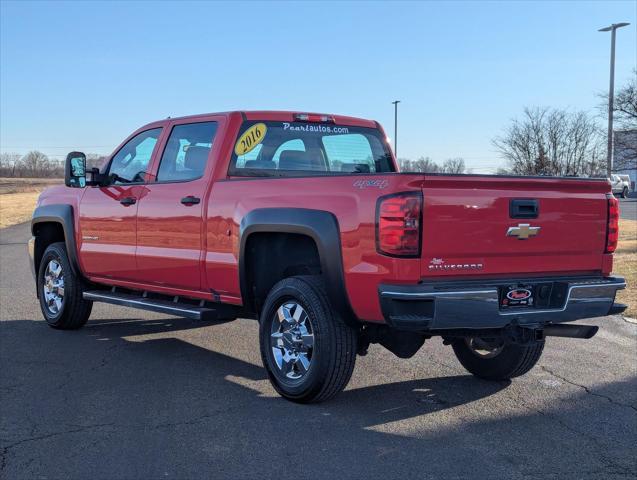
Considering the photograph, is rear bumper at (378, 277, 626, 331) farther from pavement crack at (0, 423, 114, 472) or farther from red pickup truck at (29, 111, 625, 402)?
pavement crack at (0, 423, 114, 472)

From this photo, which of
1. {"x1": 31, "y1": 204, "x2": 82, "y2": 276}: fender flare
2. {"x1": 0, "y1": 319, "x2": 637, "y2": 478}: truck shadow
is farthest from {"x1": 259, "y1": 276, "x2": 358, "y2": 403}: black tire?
{"x1": 31, "y1": 204, "x2": 82, "y2": 276}: fender flare

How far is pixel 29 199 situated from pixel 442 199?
39.8 metres

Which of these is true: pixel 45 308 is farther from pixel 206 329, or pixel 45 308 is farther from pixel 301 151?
pixel 301 151

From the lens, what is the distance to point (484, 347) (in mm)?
5707

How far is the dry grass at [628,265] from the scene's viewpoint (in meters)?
9.09

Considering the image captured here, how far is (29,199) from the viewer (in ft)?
133

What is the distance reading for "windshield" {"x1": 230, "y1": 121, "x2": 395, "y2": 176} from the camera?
614 centimetres

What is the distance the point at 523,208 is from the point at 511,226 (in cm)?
15

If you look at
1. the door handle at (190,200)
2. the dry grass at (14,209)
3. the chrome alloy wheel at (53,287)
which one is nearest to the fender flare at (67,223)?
the chrome alloy wheel at (53,287)

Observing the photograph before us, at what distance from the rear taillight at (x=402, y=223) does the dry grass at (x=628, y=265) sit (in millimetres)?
5035

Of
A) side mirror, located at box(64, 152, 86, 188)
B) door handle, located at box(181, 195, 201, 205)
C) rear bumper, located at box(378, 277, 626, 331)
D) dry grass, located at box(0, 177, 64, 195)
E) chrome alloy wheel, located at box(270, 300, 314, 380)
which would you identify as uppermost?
side mirror, located at box(64, 152, 86, 188)

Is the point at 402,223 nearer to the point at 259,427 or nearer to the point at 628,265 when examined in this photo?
the point at 259,427

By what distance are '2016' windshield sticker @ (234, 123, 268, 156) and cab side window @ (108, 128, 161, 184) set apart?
115 cm

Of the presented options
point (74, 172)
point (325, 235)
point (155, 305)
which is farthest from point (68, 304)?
point (325, 235)
